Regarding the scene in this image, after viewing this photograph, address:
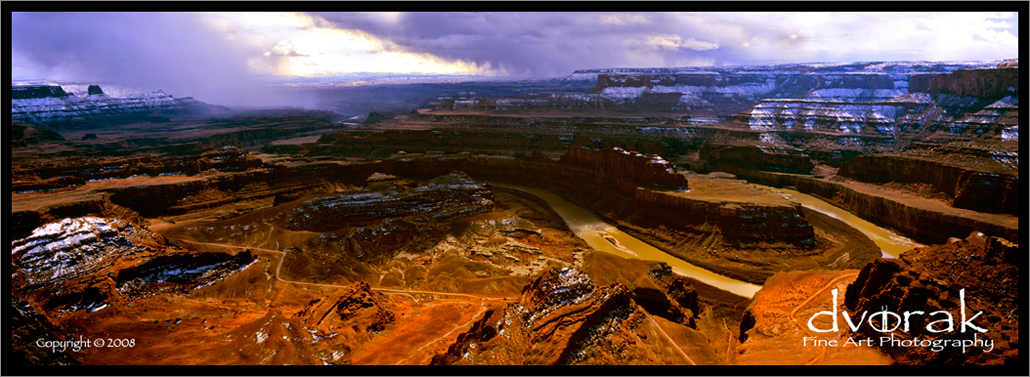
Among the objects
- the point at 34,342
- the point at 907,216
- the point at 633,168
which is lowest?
the point at 34,342

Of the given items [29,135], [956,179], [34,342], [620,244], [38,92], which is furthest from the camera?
[38,92]

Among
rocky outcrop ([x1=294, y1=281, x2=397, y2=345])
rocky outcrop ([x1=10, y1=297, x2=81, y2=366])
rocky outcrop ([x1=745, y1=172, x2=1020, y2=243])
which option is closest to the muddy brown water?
rocky outcrop ([x1=745, y1=172, x2=1020, y2=243])

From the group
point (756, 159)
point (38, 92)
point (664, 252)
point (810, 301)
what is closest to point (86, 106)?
point (38, 92)

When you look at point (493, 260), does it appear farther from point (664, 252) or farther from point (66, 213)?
point (66, 213)

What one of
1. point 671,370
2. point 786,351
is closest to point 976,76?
point 786,351

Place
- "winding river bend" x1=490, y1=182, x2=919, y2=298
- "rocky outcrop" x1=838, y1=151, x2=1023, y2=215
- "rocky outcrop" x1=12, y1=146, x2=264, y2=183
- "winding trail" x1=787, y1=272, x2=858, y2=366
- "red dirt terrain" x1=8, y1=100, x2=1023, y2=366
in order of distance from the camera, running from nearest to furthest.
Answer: "winding trail" x1=787, y1=272, x2=858, y2=366, "red dirt terrain" x1=8, y1=100, x2=1023, y2=366, "winding river bend" x1=490, y1=182, x2=919, y2=298, "rocky outcrop" x1=838, y1=151, x2=1023, y2=215, "rocky outcrop" x1=12, y1=146, x2=264, y2=183

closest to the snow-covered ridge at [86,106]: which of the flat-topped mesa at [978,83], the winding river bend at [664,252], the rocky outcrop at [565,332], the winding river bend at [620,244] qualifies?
the winding river bend at [620,244]

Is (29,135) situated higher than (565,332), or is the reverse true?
(29,135)

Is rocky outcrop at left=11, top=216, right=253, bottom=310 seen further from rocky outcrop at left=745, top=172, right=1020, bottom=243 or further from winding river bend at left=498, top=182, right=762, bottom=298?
rocky outcrop at left=745, top=172, right=1020, bottom=243
